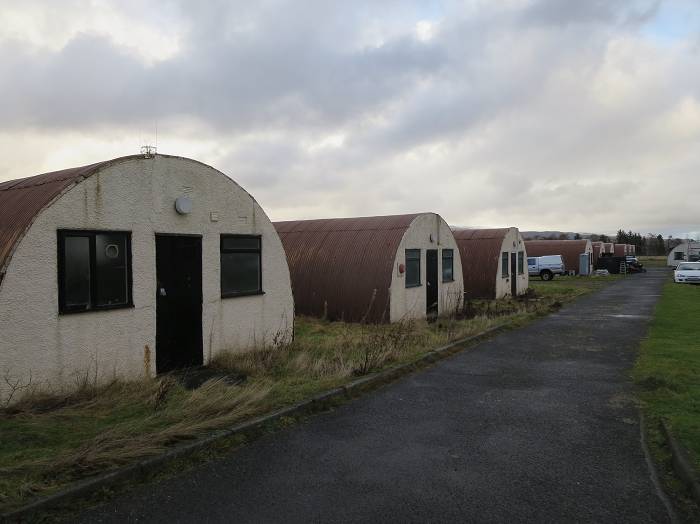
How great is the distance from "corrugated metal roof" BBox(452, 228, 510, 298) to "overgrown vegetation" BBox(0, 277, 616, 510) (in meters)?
13.2

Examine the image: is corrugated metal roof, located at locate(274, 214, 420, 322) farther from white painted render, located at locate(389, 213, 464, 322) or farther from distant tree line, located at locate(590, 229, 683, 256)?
distant tree line, located at locate(590, 229, 683, 256)

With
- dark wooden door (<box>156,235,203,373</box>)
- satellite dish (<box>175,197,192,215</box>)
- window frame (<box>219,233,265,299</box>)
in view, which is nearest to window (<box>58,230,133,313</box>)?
dark wooden door (<box>156,235,203,373</box>)

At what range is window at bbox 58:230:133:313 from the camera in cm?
702

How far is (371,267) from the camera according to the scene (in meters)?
15.4

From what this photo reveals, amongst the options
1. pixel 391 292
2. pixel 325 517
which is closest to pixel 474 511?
pixel 325 517

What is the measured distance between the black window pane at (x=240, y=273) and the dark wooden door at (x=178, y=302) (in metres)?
0.68

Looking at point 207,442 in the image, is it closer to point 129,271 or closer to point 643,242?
point 129,271

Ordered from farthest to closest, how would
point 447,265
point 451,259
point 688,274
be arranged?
point 688,274
point 451,259
point 447,265

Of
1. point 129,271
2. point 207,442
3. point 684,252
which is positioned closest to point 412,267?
point 129,271

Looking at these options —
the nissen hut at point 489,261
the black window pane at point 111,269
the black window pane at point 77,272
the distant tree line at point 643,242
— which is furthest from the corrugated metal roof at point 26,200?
the distant tree line at point 643,242

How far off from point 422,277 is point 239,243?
8.27 m

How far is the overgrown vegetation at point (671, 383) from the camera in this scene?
18.4 feet

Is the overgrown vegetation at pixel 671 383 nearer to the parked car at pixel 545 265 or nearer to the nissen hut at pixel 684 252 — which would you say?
the parked car at pixel 545 265

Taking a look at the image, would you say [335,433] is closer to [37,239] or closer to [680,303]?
[37,239]
